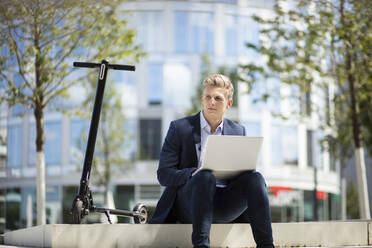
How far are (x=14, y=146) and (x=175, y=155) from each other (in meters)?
34.0

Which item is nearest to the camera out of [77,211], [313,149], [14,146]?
[77,211]

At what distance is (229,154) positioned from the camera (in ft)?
15.0

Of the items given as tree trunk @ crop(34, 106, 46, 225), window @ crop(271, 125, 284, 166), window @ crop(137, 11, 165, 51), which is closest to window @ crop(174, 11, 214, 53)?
window @ crop(137, 11, 165, 51)

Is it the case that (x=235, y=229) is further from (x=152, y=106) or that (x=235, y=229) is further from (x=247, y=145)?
(x=152, y=106)

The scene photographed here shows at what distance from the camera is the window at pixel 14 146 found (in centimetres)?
3623

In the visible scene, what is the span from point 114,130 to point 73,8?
1725cm

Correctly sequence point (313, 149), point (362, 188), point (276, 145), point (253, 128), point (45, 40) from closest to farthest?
1. point (45, 40)
2. point (362, 188)
3. point (253, 128)
4. point (276, 145)
5. point (313, 149)

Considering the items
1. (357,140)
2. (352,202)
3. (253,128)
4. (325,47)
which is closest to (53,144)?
(253,128)

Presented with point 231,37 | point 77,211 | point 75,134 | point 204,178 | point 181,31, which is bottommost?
point 77,211

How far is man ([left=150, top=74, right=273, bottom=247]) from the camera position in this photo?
175 inches

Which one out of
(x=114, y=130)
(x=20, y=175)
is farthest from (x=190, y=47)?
(x=20, y=175)

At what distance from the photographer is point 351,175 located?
5431 cm

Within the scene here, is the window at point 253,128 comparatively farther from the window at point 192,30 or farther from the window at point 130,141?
the window at point 130,141

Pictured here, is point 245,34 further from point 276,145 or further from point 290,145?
point 290,145
